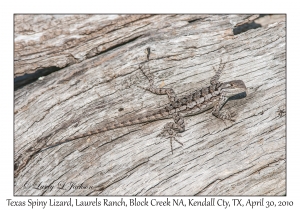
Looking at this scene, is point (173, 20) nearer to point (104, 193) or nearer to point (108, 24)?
point (108, 24)

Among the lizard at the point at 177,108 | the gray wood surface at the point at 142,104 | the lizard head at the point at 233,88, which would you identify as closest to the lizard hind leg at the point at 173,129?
the lizard at the point at 177,108

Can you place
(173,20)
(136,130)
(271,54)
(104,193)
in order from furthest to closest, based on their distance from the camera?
(173,20)
(271,54)
(136,130)
(104,193)

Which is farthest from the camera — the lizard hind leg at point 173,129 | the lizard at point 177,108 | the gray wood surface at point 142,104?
the lizard at point 177,108

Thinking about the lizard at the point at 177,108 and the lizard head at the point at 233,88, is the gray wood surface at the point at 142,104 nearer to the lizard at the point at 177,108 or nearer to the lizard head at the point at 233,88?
the lizard at the point at 177,108

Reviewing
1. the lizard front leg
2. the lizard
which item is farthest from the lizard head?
the lizard front leg

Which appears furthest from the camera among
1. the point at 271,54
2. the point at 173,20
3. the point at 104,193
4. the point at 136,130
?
the point at 173,20

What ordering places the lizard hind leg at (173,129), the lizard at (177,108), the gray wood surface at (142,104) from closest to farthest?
1. the gray wood surface at (142,104)
2. the lizard hind leg at (173,129)
3. the lizard at (177,108)

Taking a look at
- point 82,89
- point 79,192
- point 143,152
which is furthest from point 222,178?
point 82,89

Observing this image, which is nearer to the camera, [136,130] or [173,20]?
[136,130]
